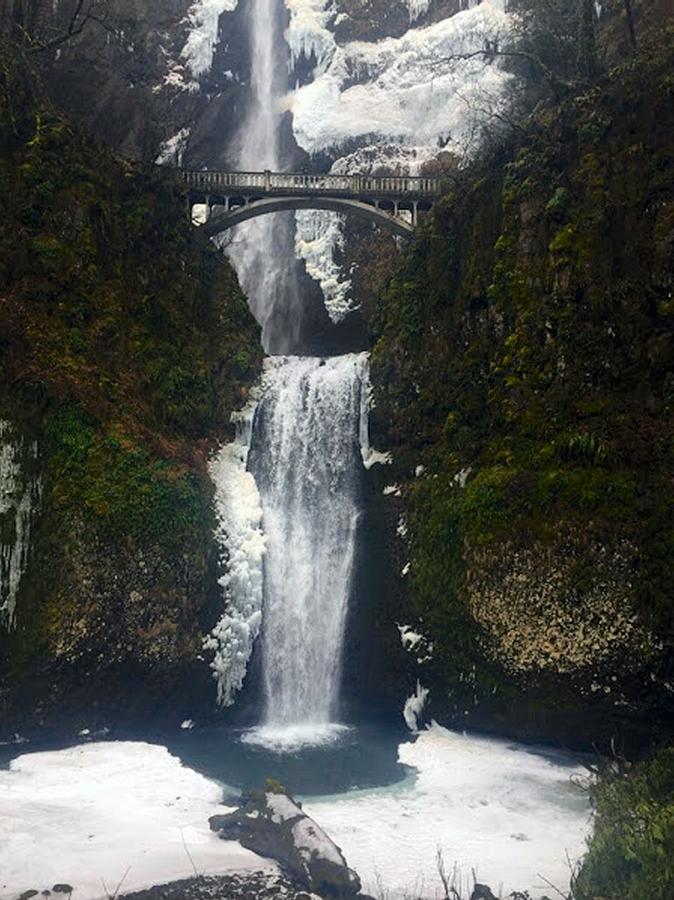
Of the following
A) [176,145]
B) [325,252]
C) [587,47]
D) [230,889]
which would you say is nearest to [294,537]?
[230,889]

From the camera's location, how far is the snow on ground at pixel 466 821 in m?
11.9

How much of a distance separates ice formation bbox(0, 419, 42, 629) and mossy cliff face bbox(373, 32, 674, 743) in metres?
9.90

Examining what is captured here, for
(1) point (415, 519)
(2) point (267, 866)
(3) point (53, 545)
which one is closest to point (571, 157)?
(1) point (415, 519)

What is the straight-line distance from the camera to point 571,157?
2191 centimetres

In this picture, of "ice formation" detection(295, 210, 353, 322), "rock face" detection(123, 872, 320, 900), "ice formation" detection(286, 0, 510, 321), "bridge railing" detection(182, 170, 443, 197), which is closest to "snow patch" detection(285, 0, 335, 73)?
"ice formation" detection(286, 0, 510, 321)

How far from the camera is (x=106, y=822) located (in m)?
13.5

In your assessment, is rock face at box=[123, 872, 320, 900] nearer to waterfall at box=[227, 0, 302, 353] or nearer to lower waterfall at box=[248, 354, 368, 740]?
lower waterfall at box=[248, 354, 368, 740]

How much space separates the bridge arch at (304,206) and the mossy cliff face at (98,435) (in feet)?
12.7

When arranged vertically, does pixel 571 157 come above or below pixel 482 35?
below

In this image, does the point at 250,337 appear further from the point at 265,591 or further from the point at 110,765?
the point at 110,765

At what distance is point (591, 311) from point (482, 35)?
29.3 m

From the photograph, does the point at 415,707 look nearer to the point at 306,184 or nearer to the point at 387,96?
the point at 306,184

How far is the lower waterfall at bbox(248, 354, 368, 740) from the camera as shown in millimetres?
20797

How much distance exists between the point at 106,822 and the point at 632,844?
858 cm
